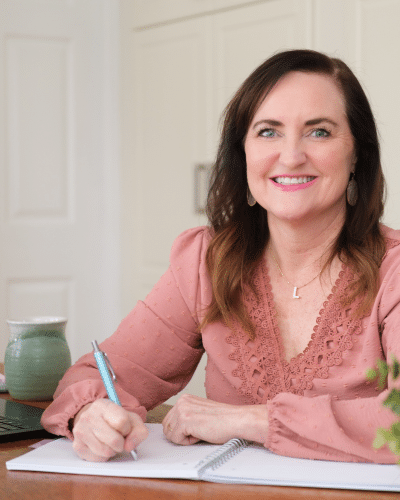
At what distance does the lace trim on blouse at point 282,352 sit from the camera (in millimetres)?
1279

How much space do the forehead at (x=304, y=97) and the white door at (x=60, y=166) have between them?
7.55ft

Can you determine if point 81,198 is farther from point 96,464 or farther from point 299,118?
point 96,464

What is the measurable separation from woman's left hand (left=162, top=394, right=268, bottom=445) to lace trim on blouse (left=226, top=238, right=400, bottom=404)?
23 centimetres

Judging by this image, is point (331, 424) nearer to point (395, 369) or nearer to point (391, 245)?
point (391, 245)

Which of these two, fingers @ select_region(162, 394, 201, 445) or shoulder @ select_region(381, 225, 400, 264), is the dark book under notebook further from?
shoulder @ select_region(381, 225, 400, 264)

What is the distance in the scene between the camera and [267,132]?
1.42 m

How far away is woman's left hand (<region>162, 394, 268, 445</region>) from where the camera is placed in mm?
1033

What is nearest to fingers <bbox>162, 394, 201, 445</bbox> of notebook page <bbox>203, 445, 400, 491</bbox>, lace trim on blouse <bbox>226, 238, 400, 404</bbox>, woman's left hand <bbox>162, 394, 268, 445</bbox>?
woman's left hand <bbox>162, 394, 268, 445</bbox>

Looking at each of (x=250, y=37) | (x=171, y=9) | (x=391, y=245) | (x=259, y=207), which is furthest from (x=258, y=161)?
(x=171, y=9)

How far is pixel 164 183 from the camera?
3508mm

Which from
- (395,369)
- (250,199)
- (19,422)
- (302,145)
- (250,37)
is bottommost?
(19,422)

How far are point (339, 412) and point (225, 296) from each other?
1.38ft

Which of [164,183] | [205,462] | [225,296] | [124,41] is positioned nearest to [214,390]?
[225,296]

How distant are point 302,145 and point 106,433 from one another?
0.70 m
